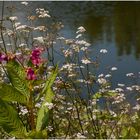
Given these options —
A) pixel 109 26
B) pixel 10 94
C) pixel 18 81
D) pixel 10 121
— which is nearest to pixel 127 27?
pixel 109 26

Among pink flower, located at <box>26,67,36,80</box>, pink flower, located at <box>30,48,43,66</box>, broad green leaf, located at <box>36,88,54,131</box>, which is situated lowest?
broad green leaf, located at <box>36,88,54,131</box>

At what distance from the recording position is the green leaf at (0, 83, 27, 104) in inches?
122

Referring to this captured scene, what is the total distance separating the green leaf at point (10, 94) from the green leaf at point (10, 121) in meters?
0.10

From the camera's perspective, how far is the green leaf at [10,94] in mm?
3107

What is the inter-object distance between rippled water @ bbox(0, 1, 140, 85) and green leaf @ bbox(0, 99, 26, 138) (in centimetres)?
706

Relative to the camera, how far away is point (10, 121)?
10.0 ft

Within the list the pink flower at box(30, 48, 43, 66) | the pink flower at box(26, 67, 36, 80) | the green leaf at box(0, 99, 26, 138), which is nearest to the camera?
the green leaf at box(0, 99, 26, 138)

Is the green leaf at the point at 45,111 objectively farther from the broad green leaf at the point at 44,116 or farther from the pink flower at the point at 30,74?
the pink flower at the point at 30,74

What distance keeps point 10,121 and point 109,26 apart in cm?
1565

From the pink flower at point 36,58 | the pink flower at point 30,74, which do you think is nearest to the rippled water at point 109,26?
the pink flower at point 36,58

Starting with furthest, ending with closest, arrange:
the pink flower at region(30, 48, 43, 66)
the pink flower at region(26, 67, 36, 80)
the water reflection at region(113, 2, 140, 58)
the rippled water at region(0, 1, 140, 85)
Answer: the water reflection at region(113, 2, 140, 58), the rippled water at region(0, 1, 140, 85), the pink flower at region(30, 48, 43, 66), the pink flower at region(26, 67, 36, 80)

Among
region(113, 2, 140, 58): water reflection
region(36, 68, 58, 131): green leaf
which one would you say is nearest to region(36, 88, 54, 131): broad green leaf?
region(36, 68, 58, 131): green leaf

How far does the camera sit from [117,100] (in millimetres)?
4676

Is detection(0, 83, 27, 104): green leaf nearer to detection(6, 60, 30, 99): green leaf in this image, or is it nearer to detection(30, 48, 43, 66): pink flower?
detection(6, 60, 30, 99): green leaf
